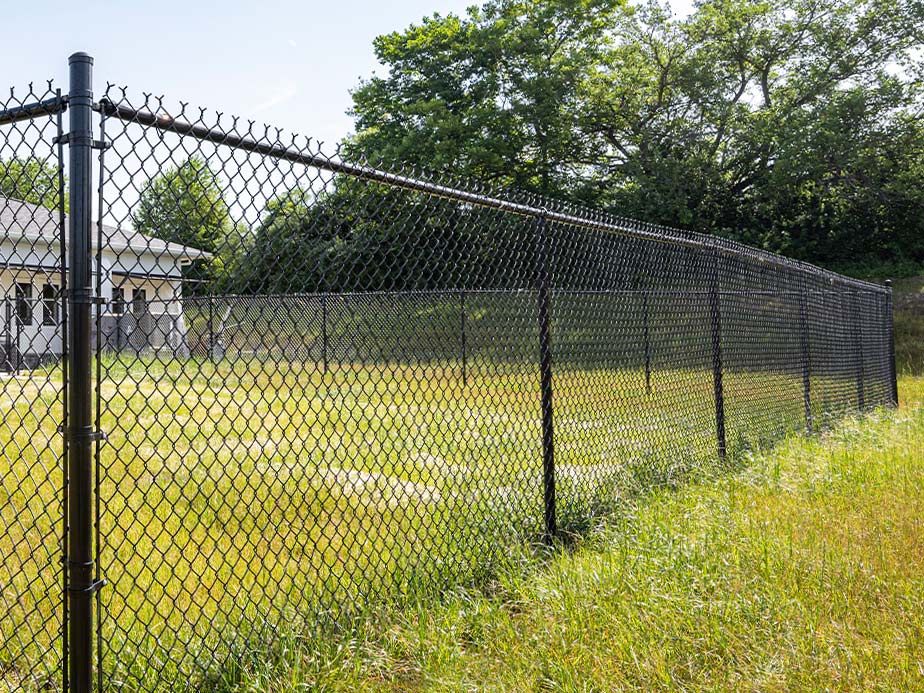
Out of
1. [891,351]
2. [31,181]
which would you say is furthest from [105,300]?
[891,351]

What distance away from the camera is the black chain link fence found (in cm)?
197

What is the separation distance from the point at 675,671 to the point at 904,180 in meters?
17.5

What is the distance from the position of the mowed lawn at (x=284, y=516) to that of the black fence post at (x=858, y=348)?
1.35m

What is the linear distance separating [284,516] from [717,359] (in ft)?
10.5

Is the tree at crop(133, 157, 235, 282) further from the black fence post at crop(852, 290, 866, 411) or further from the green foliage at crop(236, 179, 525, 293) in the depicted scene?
the black fence post at crop(852, 290, 866, 411)

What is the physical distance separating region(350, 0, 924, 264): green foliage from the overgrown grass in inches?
591

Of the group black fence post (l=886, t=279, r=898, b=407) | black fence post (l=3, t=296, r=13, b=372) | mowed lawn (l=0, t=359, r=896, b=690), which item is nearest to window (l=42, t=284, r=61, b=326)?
black fence post (l=3, t=296, r=13, b=372)

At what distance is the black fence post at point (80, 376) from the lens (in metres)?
1.67

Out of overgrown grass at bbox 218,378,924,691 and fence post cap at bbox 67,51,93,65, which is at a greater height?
fence post cap at bbox 67,51,93,65

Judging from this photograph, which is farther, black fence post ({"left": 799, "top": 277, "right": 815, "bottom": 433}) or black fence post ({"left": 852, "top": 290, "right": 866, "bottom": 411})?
black fence post ({"left": 852, "top": 290, "right": 866, "bottom": 411})

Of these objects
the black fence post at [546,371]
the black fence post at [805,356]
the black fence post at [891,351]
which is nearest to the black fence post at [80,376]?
the black fence post at [546,371]

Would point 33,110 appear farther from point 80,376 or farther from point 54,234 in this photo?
point 80,376

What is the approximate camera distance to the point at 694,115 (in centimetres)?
1861

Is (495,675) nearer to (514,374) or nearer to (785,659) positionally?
(785,659)
